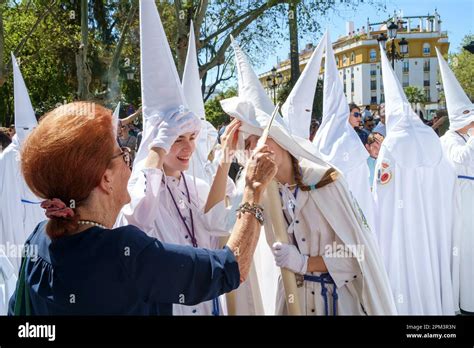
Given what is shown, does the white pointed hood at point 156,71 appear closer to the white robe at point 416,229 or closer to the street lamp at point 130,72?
the street lamp at point 130,72

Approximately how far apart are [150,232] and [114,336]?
59 centimetres

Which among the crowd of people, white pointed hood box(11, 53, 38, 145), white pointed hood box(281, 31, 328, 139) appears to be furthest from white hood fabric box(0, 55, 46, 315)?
white pointed hood box(281, 31, 328, 139)

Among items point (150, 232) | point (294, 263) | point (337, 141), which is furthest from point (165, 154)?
point (337, 141)

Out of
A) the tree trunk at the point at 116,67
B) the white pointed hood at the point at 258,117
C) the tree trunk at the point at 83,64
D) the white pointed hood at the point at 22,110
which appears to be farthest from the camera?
the white pointed hood at the point at 22,110

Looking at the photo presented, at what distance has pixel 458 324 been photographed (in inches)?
89.7

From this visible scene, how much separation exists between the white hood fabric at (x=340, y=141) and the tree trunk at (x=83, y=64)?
2011mm

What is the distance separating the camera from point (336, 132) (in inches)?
203

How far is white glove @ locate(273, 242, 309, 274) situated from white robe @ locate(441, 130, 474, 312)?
3.27 m

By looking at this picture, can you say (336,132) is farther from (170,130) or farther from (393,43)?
(170,130)

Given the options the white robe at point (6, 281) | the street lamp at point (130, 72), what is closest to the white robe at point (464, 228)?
the street lamp at point (130, 72)

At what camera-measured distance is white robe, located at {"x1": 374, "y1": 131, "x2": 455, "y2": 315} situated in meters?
5.09

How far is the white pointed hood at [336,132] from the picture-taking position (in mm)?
5082

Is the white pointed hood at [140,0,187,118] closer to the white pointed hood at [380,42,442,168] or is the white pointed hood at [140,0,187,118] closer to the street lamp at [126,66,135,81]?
the street lamp at [126,66,135,81]

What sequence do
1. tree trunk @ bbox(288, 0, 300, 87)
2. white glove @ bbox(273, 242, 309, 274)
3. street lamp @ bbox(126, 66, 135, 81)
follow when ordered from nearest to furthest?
1. white glove @ bbox(273, 242, 309, 274)
2. tree trunk @ bbox(288, 0, 300, 87)
3. street lamp @ bbox(126, 66, 135, 81)
